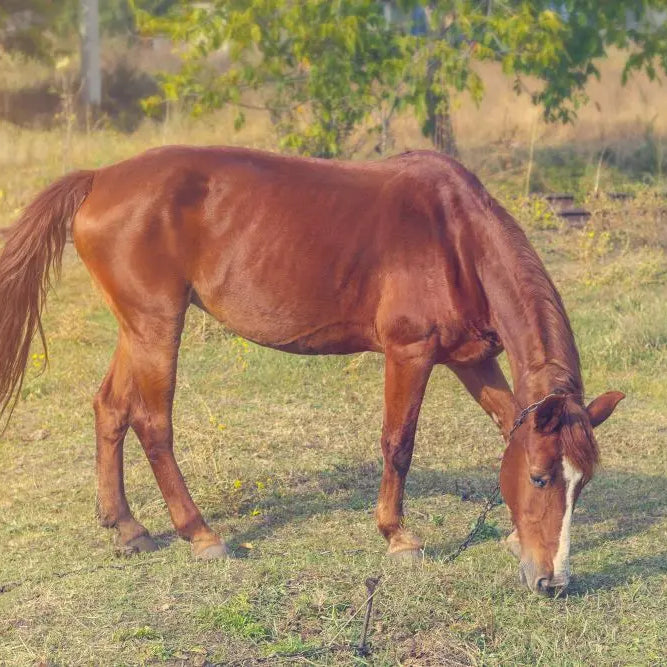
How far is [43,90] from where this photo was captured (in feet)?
68.4

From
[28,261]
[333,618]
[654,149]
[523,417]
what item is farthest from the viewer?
[654,149]

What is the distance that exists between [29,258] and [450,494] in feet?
7.86

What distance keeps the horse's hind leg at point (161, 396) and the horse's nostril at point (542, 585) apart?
156 centimetres

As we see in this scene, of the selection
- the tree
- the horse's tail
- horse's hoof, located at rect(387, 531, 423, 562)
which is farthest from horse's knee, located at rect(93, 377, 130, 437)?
the tree

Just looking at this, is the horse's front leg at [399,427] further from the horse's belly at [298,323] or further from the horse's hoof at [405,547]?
the horse's belly at [298,323]

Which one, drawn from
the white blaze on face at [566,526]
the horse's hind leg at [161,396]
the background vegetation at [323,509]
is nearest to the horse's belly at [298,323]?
the horse's hind leg at [161,396]

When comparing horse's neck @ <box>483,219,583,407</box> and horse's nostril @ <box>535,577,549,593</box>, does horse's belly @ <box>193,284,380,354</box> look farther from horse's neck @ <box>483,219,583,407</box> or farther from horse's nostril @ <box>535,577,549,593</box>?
horse's nostril @ <box>535,577,549,593</box>

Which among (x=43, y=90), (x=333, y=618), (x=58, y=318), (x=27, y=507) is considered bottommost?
(x=43, y=90)

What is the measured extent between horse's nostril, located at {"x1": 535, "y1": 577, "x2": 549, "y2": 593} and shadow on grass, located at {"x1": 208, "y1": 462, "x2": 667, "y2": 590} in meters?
0.78

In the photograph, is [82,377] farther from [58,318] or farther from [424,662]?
[424,662]

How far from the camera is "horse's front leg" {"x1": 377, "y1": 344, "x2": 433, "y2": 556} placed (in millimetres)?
4875

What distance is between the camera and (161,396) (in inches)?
201

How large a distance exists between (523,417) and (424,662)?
104 centimetres

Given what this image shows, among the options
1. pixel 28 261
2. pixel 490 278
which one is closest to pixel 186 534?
pixel 28 261
